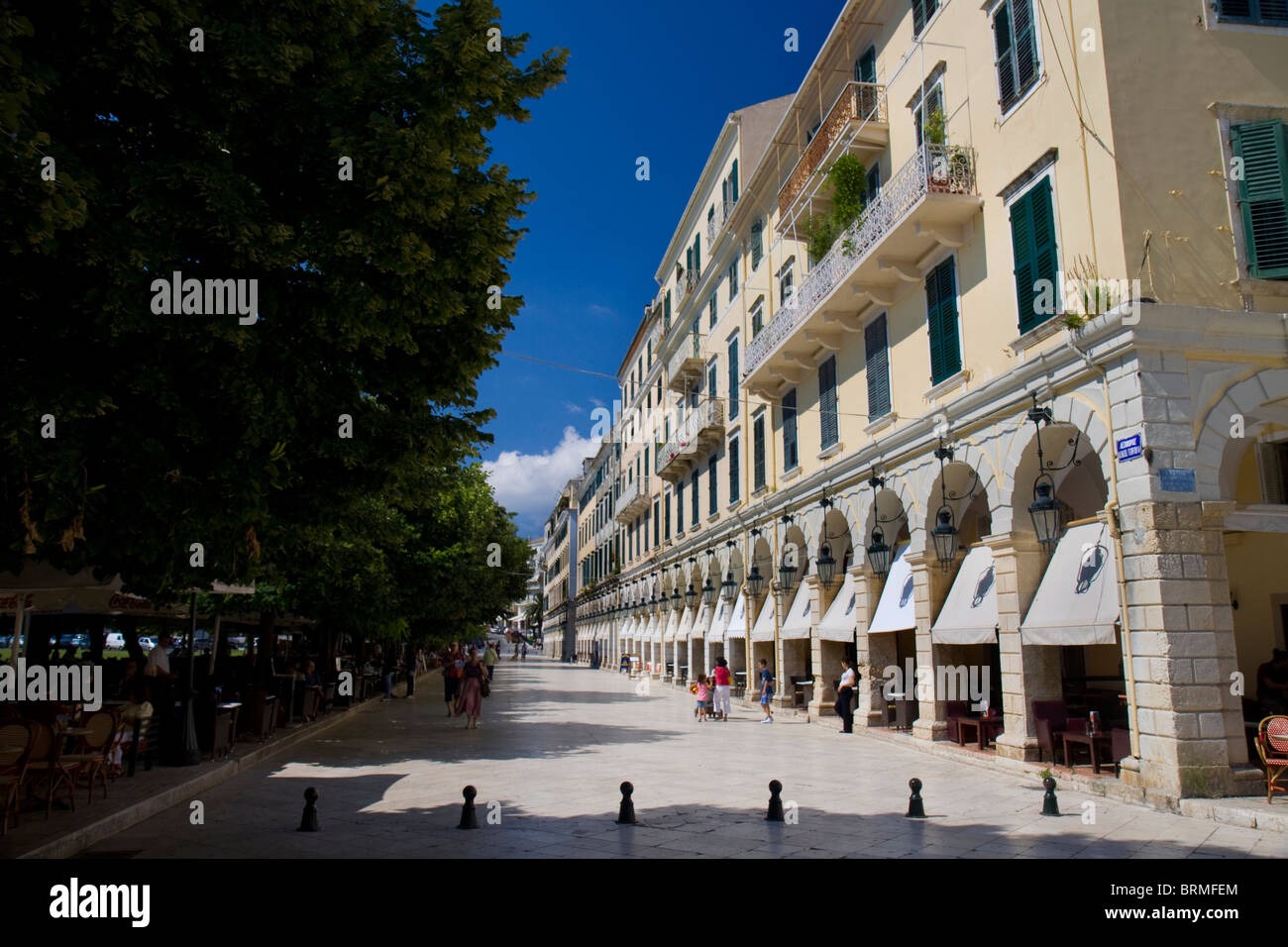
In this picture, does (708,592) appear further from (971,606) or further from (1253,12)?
(1253,12)

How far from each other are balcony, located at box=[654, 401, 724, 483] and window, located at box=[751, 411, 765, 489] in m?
3.56

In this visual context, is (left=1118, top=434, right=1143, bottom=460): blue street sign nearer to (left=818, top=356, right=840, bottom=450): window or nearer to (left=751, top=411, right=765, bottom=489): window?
(left=818, top=356, right=840, bottom=450): window

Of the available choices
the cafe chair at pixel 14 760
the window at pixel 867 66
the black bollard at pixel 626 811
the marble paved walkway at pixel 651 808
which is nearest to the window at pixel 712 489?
the marble paved walkway at pixel 651 808

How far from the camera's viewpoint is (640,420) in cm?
4941

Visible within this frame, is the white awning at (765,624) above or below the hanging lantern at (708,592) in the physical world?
below

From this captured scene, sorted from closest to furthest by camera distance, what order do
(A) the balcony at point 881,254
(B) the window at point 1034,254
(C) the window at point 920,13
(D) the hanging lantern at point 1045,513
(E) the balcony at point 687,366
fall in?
(D) the hanging lantern at point 1045,513, (B) the window at point 1034,254, (A) the balcony at point 881,254, (C) the window at point 920,13, (E) the balcony at point 687,366

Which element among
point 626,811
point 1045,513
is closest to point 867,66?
point 1045,513

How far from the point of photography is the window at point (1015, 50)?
518 inches

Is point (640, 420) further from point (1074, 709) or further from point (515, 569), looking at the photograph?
point (1074, 709)

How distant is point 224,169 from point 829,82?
1779cm

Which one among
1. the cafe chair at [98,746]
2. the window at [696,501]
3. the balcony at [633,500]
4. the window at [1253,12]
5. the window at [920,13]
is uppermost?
the window at [920,13]

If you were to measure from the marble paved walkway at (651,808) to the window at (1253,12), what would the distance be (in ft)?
34.0

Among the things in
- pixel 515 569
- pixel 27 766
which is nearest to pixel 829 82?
pixel 27 766

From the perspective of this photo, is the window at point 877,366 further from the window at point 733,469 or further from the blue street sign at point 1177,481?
the window at point 733,469
